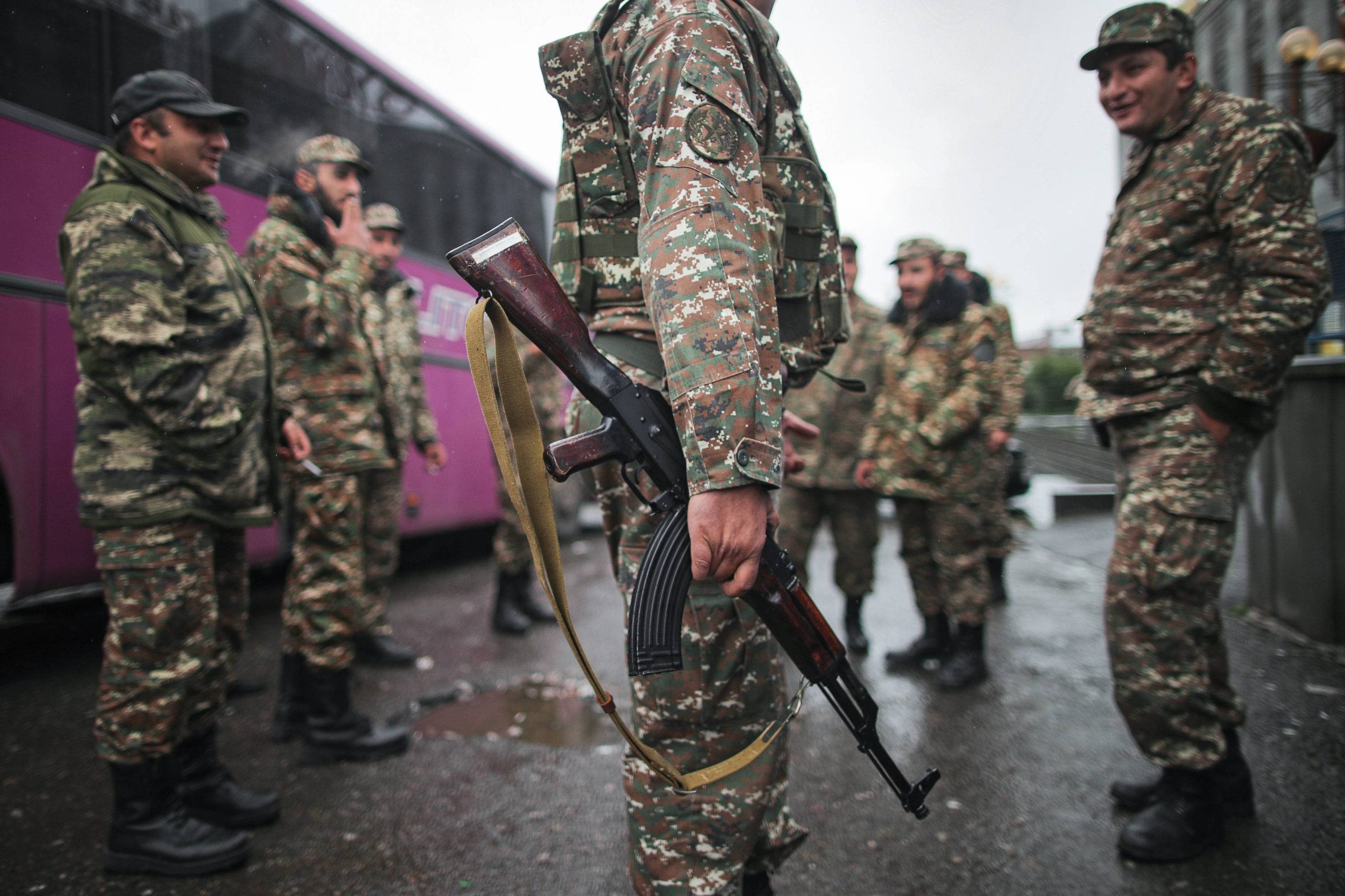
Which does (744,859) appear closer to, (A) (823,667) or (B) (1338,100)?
(A) (823,667)

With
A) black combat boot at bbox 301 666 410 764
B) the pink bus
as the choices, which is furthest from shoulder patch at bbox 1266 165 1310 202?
the pink bus

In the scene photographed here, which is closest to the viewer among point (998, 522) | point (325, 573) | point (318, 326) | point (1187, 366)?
point (1187, 366)

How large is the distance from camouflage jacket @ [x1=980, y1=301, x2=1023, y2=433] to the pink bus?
12.5 feet

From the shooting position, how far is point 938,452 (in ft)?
12.3

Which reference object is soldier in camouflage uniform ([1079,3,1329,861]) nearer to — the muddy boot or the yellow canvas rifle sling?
the yellow canvas rifle sling

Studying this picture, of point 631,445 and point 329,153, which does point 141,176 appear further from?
point 631,445

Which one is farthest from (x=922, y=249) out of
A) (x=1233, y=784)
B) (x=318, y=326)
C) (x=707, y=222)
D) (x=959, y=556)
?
(x=707, y=222)

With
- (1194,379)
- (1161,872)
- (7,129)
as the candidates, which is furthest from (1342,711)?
(7,129)

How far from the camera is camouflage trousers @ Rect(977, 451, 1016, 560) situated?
4.79 meters

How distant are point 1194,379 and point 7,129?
14.4 ft

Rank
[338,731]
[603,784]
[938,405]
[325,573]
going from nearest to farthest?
[603,784], [338,731], [325,573], [938,405]

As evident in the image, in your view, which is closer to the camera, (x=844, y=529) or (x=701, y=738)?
(x=701, y=738)

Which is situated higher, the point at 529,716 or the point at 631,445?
the point at 631,445

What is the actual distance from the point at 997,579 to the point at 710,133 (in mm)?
4617
